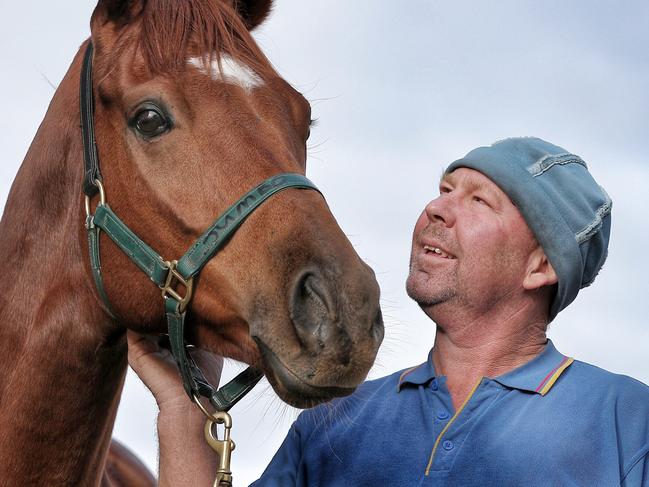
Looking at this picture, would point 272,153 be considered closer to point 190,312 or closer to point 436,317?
point 190,312

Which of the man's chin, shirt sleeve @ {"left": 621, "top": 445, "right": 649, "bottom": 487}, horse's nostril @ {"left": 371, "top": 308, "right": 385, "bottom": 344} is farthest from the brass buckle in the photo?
shirt sleeve @ {"left": 621, "top": 445, "right": 649, "bottom": 487}

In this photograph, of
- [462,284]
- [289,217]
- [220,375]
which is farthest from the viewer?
[220,375]

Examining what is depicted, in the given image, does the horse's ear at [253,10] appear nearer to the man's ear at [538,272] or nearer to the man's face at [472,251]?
the man's face at [472,251]

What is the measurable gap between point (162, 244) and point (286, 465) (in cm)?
85

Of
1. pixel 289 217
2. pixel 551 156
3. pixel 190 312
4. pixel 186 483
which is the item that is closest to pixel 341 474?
pixel 186 483

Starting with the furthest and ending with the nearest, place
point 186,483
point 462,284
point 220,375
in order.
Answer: point 220,375, point 462,284, point 186,483

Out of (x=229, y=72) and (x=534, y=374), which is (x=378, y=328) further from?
(x=229, y=72)

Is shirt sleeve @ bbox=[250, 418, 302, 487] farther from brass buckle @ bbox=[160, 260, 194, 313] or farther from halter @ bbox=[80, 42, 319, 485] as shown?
brass buckle @ bbox=[160, 260, 194, 313]

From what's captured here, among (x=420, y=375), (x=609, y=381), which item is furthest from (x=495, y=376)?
(x=609, y=381)

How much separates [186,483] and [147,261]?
→ 684 mm

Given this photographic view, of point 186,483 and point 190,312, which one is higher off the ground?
point 190,312

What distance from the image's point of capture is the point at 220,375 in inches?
116

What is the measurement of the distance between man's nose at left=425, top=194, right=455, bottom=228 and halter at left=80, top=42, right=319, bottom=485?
585 mm

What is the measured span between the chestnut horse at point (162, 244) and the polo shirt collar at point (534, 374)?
60 cm
